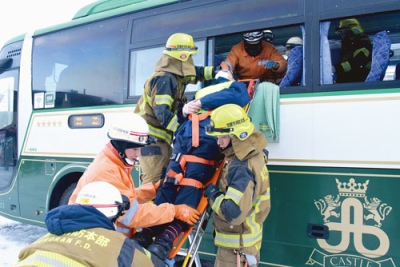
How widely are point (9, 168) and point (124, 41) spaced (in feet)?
9.10

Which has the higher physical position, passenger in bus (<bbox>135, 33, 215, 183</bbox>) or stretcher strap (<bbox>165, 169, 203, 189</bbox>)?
passenger in bus (<bbox>135, 33, 215, 183</bbox>)

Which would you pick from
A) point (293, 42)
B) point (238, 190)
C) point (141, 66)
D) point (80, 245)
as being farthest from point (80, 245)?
point (141, 66)

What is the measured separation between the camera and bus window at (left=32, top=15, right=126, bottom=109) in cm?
438

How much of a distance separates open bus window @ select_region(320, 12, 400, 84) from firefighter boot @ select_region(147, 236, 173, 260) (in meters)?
1.80

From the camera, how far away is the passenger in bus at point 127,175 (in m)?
2.42

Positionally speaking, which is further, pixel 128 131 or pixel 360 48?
pixel 360 48

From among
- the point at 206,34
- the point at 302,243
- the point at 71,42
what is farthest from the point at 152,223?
the point at 71,42

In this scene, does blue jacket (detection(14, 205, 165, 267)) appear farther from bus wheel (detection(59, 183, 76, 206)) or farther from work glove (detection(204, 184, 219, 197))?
bus wheel (detection(59, 183, 76, 206))

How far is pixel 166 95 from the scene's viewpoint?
3316 mm

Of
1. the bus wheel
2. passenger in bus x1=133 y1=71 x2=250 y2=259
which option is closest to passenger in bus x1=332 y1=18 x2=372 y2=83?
passenger in bus x1=133 y1=71 x2=250 y2=259

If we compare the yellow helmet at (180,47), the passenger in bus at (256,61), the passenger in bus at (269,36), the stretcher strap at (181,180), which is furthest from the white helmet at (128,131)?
the passenger in bus at (269,36)

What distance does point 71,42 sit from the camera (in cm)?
484

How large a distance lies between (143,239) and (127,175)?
0.47m

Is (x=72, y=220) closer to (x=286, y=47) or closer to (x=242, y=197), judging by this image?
(x=242, y=197)
